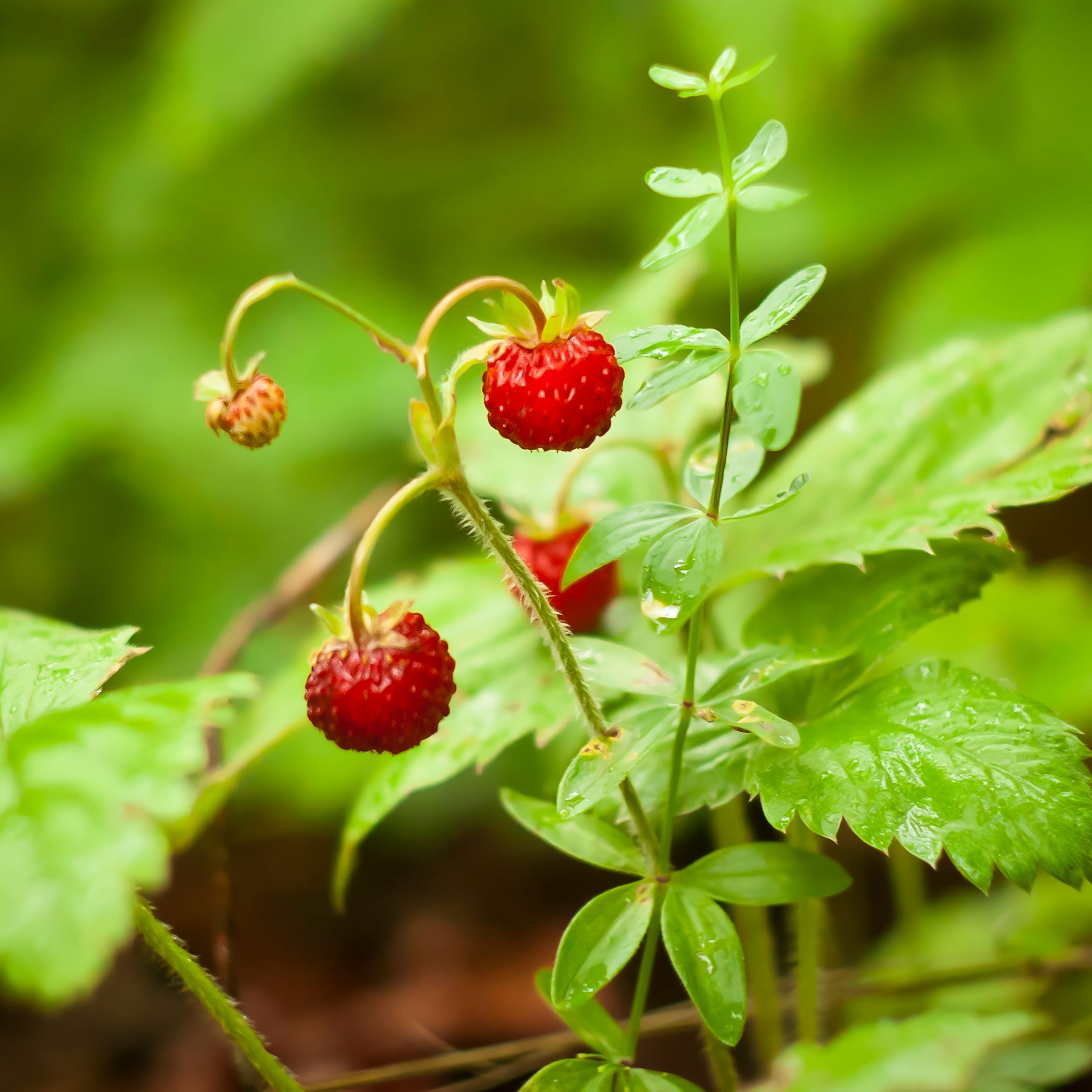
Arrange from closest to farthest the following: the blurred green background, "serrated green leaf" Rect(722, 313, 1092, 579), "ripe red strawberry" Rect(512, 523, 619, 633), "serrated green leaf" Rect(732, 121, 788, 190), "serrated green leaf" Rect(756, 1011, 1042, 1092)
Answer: "serrated green leaf" Rect(756, 1011, 1042, 1092) < "serrated green leaf" Rect(732, 121, 788, 190) < "serrated green leaf" Rect(722, 313, 1092, 579) < "ripe red strawberry" Rect(512, 523, 619, 633) < the blurred green background

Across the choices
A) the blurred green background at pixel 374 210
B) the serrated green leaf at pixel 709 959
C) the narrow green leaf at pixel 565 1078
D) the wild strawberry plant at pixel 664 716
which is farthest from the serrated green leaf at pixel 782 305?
the blurred green background at pixel 374 210

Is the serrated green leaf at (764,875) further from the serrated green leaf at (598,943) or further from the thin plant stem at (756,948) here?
the thin plant stem at (756,948)

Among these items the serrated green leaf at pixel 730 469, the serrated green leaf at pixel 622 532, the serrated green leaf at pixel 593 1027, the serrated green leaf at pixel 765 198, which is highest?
the serrated green leaf at pixel 765 198

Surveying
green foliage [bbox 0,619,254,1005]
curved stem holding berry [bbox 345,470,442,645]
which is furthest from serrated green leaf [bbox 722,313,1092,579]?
green foliage [bbox 0,619,254,1005]

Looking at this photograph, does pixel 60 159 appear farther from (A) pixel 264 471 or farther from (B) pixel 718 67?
(B) pixel 718 67

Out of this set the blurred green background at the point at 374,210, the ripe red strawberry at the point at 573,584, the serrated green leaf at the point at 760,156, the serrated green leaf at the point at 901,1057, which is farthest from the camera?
the blurred green background at the point at 374,210

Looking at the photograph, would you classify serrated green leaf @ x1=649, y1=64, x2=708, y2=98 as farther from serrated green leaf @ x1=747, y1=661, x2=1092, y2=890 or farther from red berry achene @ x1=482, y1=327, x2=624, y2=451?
serrated green leaf @ x1=747, y1=661, x2=1092, y2=890

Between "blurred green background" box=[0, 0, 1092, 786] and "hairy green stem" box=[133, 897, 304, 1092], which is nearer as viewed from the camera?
"hairy green stem" box=[133, 897, 304, 1092]
